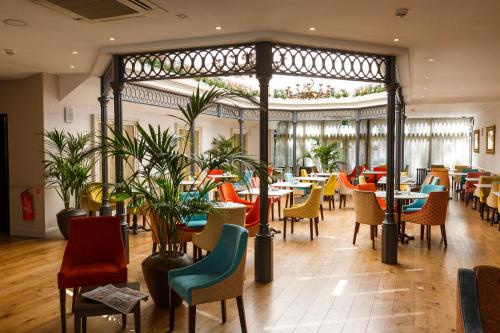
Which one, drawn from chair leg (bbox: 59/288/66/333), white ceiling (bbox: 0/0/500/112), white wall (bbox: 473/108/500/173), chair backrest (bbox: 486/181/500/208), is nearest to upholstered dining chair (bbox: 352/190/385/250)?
white ceiling (bbox: 0/0/500/112)

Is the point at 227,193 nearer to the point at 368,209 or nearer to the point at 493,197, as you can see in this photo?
the point at 368,209

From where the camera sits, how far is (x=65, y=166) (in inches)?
284

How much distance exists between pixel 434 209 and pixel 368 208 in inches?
37.1

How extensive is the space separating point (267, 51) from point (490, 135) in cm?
930

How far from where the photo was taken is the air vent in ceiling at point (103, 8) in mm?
3783

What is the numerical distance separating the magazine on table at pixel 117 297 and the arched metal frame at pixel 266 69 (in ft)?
6.93

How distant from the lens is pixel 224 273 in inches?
138

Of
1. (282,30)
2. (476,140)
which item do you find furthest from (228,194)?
(476,140)

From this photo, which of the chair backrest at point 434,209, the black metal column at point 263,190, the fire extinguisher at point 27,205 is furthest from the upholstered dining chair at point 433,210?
the fire extinguisher at point 27,205

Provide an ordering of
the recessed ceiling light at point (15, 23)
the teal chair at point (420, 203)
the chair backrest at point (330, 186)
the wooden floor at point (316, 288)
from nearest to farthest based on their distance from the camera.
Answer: the wooden floor at point (316, 288) < the recessed ceiling light at point (15, 23) < the teal chair at point (420, 203) < the chair backrest at point (330, 186)

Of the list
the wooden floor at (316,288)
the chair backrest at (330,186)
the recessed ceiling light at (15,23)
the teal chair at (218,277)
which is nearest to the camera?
the teal chair at (218,277)

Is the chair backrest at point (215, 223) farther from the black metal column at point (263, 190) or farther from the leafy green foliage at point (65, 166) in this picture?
the leafy green foliage at point (65, 166)

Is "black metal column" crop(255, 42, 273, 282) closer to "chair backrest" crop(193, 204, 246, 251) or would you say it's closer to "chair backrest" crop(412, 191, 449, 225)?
"chair backrest" crop(193, 204, 246, 251)

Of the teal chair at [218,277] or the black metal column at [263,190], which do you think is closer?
the teal chair at [218,277]
